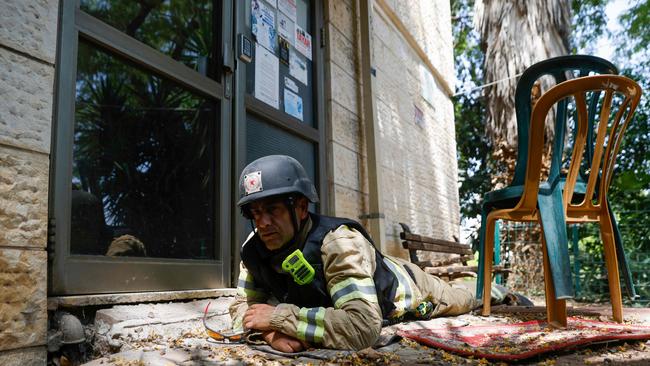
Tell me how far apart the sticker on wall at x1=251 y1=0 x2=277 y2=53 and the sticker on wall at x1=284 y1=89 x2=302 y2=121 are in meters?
0.39

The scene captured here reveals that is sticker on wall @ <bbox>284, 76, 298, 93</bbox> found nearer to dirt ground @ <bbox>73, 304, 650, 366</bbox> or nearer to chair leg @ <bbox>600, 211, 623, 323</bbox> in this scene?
dirt ground @ <bbox>73, 304, 650, 366</bbox>

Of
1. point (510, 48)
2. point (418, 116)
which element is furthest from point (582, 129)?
point (510, 48)

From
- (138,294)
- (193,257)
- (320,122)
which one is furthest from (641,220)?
(138,294)

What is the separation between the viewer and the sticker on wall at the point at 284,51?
4.49 m

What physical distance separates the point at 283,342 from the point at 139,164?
1469mm

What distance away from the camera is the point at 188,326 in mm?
2670

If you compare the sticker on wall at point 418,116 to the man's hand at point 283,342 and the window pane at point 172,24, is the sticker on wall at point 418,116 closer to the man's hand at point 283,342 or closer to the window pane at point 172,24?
the window pane at point 172,24

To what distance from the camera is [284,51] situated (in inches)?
179

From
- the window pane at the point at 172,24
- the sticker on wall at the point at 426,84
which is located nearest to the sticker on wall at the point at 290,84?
the window pane at the point at 172,24

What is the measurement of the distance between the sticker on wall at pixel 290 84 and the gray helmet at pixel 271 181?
7.35ft

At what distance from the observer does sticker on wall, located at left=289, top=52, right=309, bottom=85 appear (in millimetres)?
4648

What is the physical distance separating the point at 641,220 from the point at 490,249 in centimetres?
501

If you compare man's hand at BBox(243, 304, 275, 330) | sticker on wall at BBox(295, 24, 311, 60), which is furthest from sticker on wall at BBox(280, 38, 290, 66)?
man's hand at BBox(243, 304, 275, 330)

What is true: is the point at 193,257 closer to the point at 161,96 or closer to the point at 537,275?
the point at 161,96
